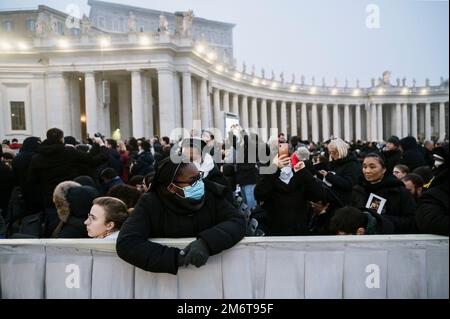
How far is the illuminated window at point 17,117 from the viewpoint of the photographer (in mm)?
37531

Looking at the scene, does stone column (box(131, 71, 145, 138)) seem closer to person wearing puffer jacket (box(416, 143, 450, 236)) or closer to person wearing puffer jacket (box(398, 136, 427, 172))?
person wearing puffer jacket (box(398, 136, 427, 172))

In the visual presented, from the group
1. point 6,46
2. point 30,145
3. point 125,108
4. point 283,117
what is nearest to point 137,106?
point 125,108

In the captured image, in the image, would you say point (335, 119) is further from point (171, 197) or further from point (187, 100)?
point (171, 197)

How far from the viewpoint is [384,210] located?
532 cm

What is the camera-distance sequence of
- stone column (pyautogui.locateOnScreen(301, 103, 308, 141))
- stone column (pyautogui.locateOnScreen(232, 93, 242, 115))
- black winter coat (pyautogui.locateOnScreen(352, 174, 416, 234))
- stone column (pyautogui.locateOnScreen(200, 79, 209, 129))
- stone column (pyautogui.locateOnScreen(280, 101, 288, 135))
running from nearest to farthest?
black winter coat (pyautogui.locateOnScreen(352, 174, 416, 234)) < stone column (pyautogui.locateOnScreen(200, 79, 209, 129)) < stone column (pyautogui.locateOnScreen(232, 93, 242, 115)) < stone column (pyautogui.locateOnScreen(280, 101, 288, 135)) < stone column (pyautogui.locateOnScreen(301, 103, 308, 141))

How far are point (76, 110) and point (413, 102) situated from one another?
67.4 meters

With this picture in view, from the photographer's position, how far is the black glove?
Result: 3211 mm

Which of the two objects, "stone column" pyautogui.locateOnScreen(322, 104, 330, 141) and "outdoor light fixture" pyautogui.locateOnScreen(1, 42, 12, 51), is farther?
"stone column" pyautogui.locateOnScreen(322, 104, 330, 141)

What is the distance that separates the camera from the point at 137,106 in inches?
1410

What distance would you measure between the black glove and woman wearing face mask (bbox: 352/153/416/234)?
275cm

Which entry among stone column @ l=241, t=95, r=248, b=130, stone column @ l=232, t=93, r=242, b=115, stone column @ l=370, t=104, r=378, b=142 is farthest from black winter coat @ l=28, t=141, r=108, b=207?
stone column @ l=370, t=104, r=378, b=142

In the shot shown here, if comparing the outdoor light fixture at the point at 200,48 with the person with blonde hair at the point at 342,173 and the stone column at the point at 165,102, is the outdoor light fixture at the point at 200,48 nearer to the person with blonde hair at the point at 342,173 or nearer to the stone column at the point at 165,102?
the stone column at the point at 165,102
